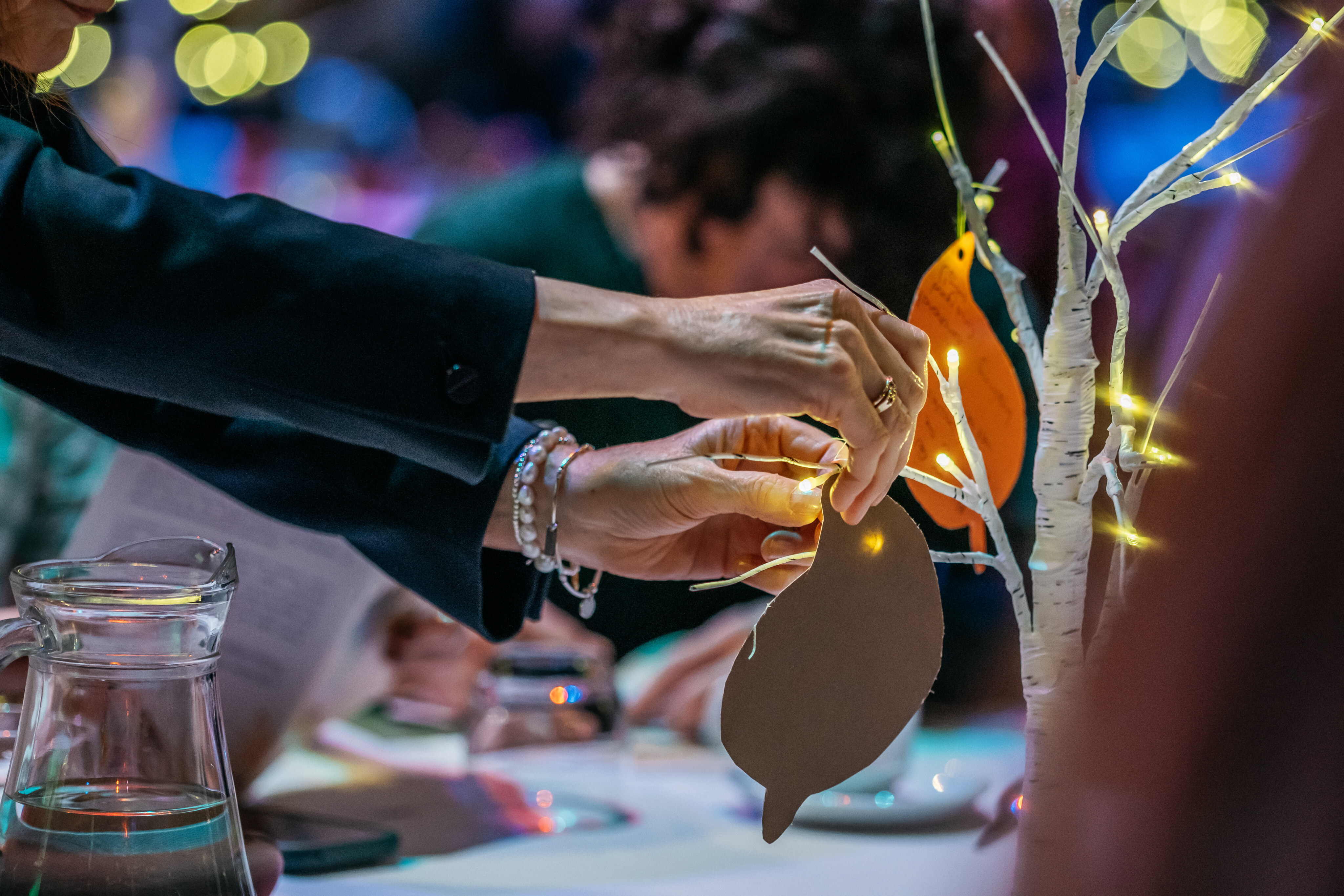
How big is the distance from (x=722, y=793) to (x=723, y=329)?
49 centimetres

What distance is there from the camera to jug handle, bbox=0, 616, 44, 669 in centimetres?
44

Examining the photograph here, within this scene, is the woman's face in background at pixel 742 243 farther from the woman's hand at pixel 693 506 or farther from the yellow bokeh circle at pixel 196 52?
the yellow bokeh circle at pixel 196 52

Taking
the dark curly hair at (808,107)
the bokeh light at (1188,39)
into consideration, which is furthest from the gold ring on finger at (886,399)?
the bokeh light at (1188,39)

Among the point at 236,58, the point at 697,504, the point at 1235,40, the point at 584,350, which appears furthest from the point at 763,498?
the point at 236,58

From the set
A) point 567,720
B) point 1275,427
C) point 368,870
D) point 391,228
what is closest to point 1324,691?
point 1275,427

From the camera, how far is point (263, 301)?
0.46m

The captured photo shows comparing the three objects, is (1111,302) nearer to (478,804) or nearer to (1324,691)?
(1324,691)

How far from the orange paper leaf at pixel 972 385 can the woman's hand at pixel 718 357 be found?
8 cm

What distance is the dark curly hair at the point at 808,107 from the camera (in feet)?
2.48

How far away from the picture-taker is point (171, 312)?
1.52 ft

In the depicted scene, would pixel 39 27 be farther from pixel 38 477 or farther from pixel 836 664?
pixel 38 477

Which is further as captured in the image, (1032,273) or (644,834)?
(644,834)

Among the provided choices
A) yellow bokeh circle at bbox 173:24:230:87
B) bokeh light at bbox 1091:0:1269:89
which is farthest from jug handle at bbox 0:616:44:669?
yellow bokeh circle at bbox 173:24:230:87

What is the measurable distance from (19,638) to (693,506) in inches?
12.7
